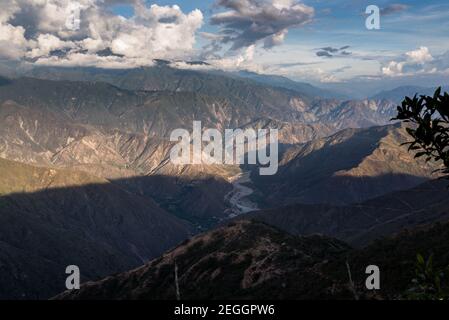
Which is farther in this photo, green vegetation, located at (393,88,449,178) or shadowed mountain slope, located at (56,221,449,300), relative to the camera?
shadowed mountain slope, located at (56,221,449,300)

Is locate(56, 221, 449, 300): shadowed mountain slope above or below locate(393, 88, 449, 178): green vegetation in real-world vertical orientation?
below

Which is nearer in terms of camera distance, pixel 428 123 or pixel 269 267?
pixel 428 123

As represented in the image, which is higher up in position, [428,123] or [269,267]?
[428,123]

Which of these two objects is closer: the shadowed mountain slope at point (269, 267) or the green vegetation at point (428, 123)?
the green vegetation at point (428, 123)

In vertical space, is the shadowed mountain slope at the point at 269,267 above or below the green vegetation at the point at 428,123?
below
